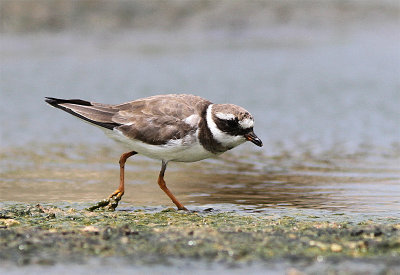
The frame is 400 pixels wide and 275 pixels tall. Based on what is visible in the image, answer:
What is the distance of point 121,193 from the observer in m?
8.84

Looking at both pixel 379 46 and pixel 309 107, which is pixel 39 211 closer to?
pixel 309 107

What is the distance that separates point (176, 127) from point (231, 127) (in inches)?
25.6

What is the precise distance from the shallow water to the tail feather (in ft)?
3.62

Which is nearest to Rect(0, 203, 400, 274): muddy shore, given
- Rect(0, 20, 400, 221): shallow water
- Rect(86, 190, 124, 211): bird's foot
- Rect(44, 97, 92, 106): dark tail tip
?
Rect(86, 190, 124, 211): bird's foot

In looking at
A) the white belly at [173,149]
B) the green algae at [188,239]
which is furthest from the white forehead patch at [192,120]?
A: the green algae at [188,239]

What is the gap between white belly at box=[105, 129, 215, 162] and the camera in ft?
27.3

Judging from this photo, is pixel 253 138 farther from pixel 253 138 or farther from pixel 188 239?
pixel 188 239

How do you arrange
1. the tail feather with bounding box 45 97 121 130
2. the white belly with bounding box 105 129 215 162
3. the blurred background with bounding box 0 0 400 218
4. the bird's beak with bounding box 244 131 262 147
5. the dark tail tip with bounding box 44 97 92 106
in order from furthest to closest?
the blurred background with bounding box 0 0 400 218, the dark tail tip with bounding box 44 97 92 106, the tail feather with bounding box 45 97 121 130, the bird's beak with bounding box 244 131 262 147, the white belly with bounding box 105 129 215 162

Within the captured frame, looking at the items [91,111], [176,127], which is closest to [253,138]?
[176,127]

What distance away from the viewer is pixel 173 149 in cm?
838

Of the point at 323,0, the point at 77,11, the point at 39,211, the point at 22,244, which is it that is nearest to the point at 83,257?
the point at 22,244

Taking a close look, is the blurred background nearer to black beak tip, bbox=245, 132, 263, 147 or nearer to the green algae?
black beak tip, bbox=245, 132, 263, 147

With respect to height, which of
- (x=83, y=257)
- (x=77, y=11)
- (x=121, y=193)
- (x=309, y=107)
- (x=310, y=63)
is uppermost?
(x=77, y=11)

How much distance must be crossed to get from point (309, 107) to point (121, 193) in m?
8.16
